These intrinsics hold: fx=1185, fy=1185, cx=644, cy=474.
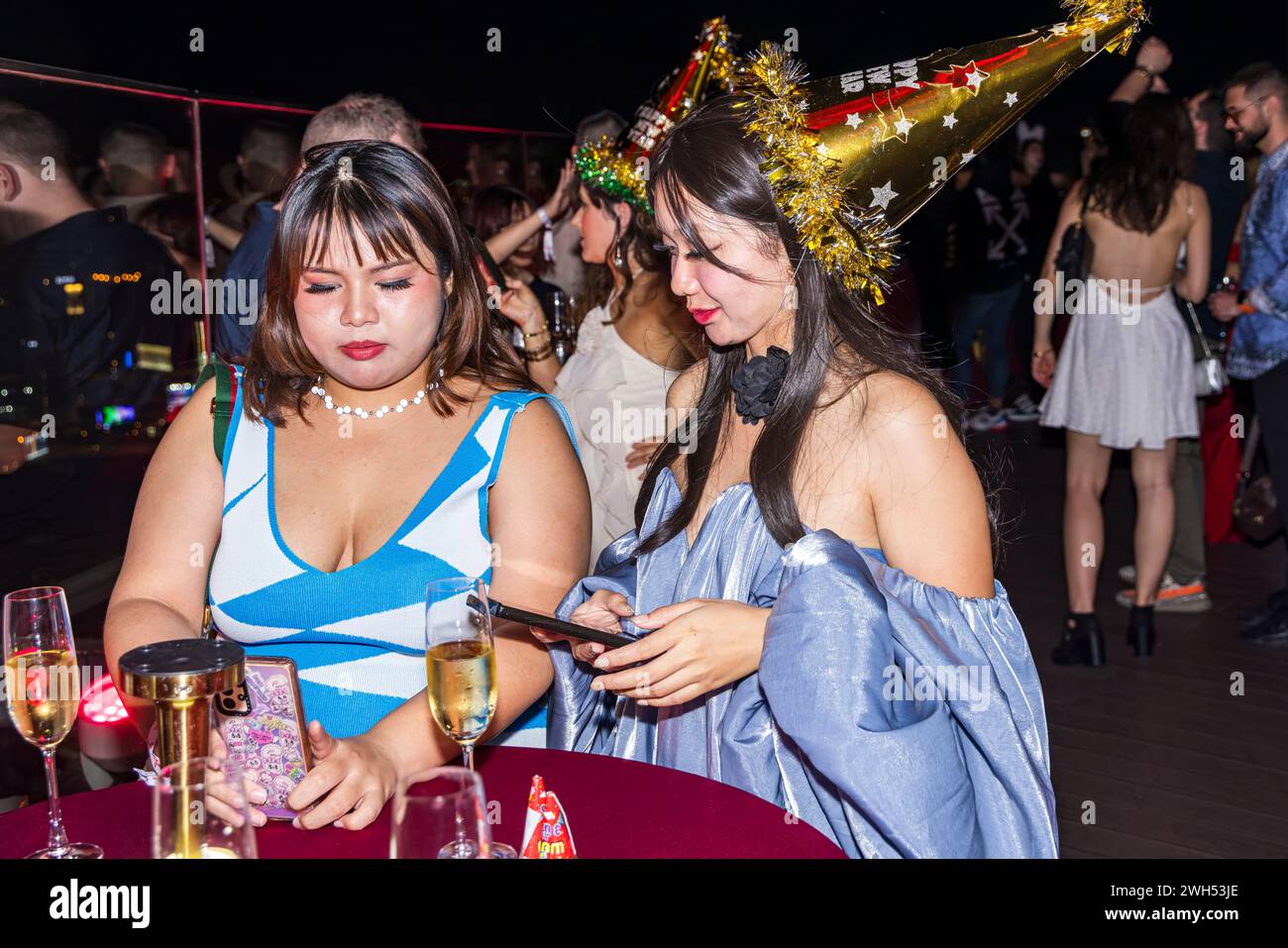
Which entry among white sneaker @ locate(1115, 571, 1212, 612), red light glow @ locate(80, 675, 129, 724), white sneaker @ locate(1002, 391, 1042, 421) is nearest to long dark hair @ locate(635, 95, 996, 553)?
red light glow @ locate(80, 675, 129, 724)

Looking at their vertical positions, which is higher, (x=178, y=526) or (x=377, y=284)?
(x=377, y=284)

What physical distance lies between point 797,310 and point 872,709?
25.1 inches

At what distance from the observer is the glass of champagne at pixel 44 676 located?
4.57ft

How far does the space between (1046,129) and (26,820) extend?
9.30 m

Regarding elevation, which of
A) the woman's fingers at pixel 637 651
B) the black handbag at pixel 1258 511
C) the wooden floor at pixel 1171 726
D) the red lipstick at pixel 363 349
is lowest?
the wooden floor at pixel 1171 726

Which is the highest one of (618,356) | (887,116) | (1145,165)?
(1145,165)

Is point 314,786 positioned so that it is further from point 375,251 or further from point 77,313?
point 77,313

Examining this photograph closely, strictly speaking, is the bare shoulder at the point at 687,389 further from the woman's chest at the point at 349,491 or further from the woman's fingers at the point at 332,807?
the woman's fingers at the point at 332,807

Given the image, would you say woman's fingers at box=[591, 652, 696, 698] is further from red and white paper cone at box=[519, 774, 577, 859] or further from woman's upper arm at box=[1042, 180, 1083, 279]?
woman's upper arm at box=[1042, 180, 1083, 279]

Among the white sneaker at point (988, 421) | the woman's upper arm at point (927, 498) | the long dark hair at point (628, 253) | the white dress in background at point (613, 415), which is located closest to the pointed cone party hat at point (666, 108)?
the long dark hair at point (628, 253)

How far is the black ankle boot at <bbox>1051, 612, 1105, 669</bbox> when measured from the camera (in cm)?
429

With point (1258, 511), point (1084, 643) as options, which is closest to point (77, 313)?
point (1084, 643)

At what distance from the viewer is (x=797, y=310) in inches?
70.9

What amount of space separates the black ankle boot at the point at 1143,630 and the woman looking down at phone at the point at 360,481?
10.3 feet
